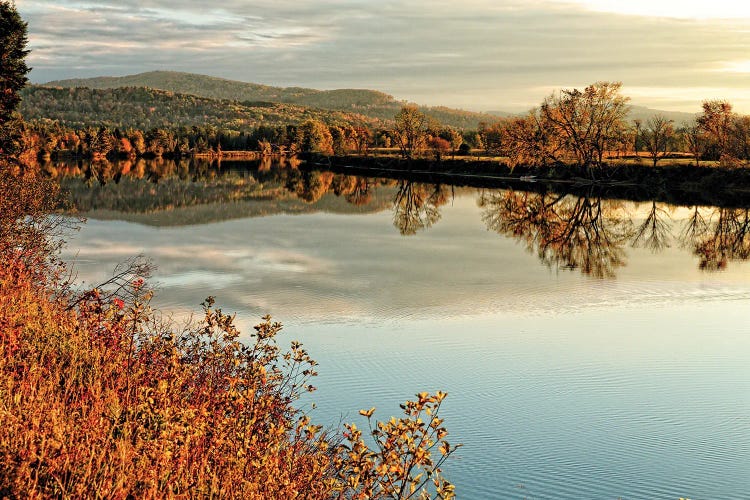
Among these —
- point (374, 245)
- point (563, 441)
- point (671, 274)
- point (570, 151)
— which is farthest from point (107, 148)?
point (563, 441)

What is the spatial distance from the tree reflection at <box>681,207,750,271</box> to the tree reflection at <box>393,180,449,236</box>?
1349 centimetres

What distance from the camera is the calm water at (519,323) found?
11.0 metres

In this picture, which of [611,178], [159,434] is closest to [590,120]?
[611,178]

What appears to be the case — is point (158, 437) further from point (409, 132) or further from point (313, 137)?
point (313, 137)

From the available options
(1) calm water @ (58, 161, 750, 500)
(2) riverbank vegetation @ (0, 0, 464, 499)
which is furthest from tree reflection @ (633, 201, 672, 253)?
(2) riverbank vegetation @ (0, 0, 464, 499)

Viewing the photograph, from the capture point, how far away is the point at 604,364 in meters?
15.2

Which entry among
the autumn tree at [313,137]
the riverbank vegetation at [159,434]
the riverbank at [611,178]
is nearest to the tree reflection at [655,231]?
the riverbank at [611,178]

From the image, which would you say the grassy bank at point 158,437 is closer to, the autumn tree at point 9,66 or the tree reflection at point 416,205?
the tree reflection at point 416,205

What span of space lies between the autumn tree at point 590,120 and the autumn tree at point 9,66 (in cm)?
4507

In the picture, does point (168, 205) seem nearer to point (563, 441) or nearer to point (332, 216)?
point (332, 216)

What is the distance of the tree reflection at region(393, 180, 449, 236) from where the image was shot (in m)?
41.4

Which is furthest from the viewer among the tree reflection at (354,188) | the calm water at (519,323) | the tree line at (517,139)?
the tree line at (517,139)

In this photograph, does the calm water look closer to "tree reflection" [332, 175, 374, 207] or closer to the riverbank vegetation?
the riverbank vegetation

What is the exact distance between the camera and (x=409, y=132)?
102m
